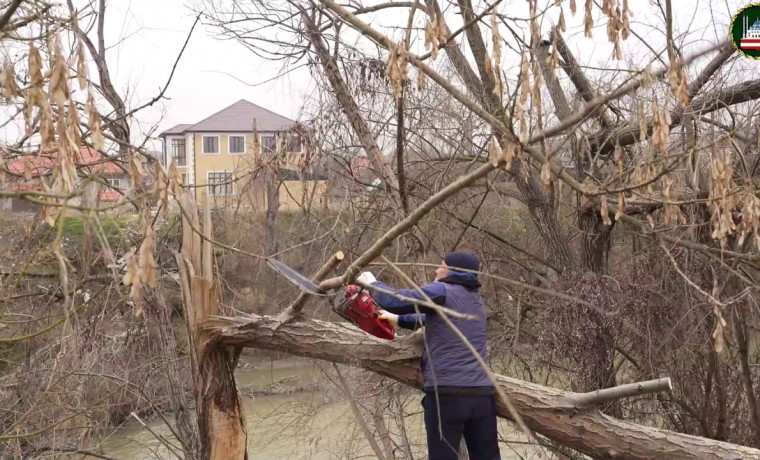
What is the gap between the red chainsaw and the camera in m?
4.34

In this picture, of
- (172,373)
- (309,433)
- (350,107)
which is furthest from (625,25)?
(309,433)

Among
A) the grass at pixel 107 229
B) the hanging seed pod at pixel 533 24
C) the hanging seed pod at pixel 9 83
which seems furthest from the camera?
the hanging seed pod at pixel 533 24

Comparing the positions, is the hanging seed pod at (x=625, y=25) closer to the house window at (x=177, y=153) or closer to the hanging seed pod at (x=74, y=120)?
the house window at (x=177, y=153)

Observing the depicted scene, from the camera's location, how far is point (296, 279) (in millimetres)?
4453

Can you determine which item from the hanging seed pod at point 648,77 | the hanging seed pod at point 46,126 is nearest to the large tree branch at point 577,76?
the hanging seed pod at point 648,77

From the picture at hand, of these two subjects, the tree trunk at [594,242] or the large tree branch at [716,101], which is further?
the tree trunk at [594,242]

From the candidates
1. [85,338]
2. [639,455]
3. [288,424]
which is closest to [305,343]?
[639,455]

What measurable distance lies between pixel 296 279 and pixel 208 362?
141 cm

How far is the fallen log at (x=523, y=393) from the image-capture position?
4.59 m

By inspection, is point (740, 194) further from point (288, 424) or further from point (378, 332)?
point (288, 424)

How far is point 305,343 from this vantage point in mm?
5211

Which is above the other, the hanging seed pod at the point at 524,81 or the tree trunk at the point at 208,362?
the hanging seed pod at the point at 524,81

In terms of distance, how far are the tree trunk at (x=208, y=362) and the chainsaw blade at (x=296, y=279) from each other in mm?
1200

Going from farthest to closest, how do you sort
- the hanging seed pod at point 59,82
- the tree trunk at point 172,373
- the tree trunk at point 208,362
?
1. the tree trunk at point 172,373
2. the tree trunk at point 208,362
3. the hanging seed pod at point 59,82
